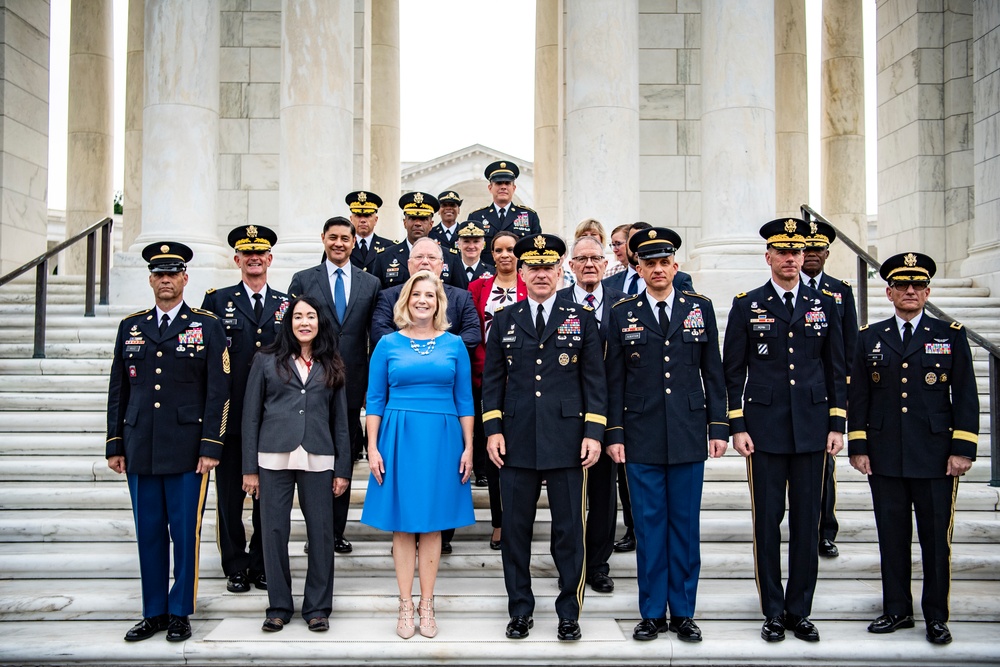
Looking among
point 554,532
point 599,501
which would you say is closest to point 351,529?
point 554,532

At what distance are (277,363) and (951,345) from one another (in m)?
4.70

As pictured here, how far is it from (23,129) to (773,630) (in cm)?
1447

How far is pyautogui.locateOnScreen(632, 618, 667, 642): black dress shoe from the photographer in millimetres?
5984

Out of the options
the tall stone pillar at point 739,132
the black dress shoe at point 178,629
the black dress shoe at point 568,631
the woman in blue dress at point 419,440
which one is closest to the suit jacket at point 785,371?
the black dress shoe at point 568,631

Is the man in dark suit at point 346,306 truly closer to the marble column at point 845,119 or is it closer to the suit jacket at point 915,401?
the suit jacket at point 915,401

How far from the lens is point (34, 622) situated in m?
6.54

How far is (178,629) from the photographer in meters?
6.05

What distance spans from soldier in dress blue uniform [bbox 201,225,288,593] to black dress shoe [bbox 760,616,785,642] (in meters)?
3.59

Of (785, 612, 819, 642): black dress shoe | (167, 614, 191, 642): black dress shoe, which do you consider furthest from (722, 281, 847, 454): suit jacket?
(167, 614, 191, 642): black dress shoe

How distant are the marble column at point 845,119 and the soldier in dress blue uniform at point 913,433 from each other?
42.8ft

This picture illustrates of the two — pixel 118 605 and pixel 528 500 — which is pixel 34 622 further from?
pixel 528 500

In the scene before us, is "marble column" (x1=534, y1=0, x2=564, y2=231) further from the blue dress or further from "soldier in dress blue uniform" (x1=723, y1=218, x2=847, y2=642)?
the blue dress

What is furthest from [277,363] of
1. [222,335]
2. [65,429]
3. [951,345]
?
[951,345]

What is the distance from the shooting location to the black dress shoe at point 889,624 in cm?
619
